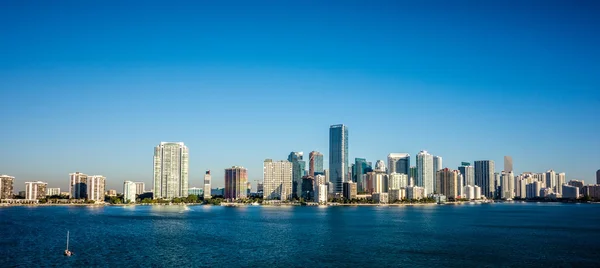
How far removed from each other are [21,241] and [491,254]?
50.5m

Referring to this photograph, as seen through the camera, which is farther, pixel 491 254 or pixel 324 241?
pixel 324 241

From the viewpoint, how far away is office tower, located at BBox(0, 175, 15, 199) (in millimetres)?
191500

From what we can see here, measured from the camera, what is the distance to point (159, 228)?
259ft

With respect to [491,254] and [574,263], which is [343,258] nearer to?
[491,254]

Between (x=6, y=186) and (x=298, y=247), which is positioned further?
(x=6, y=186)

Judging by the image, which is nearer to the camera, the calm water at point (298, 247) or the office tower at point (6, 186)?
the calm water at point (298, 247)

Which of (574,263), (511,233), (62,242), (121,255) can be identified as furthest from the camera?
(511,233)

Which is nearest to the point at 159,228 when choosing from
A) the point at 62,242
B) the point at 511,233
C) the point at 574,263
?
the point at 62,242

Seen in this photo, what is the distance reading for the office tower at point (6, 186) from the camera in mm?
191500

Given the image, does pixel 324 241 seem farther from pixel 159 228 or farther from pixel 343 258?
pixel 159 228

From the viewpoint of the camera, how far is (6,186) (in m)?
194

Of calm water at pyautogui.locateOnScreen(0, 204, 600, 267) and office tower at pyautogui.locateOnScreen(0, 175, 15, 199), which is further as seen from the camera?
office tower at pyautogui.locateOnScreen(0, 175, 15, 199)

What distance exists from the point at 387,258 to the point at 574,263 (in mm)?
16016

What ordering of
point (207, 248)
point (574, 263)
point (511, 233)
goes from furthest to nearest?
point (511, 233) < point (207, 248) < point (574, 263)
